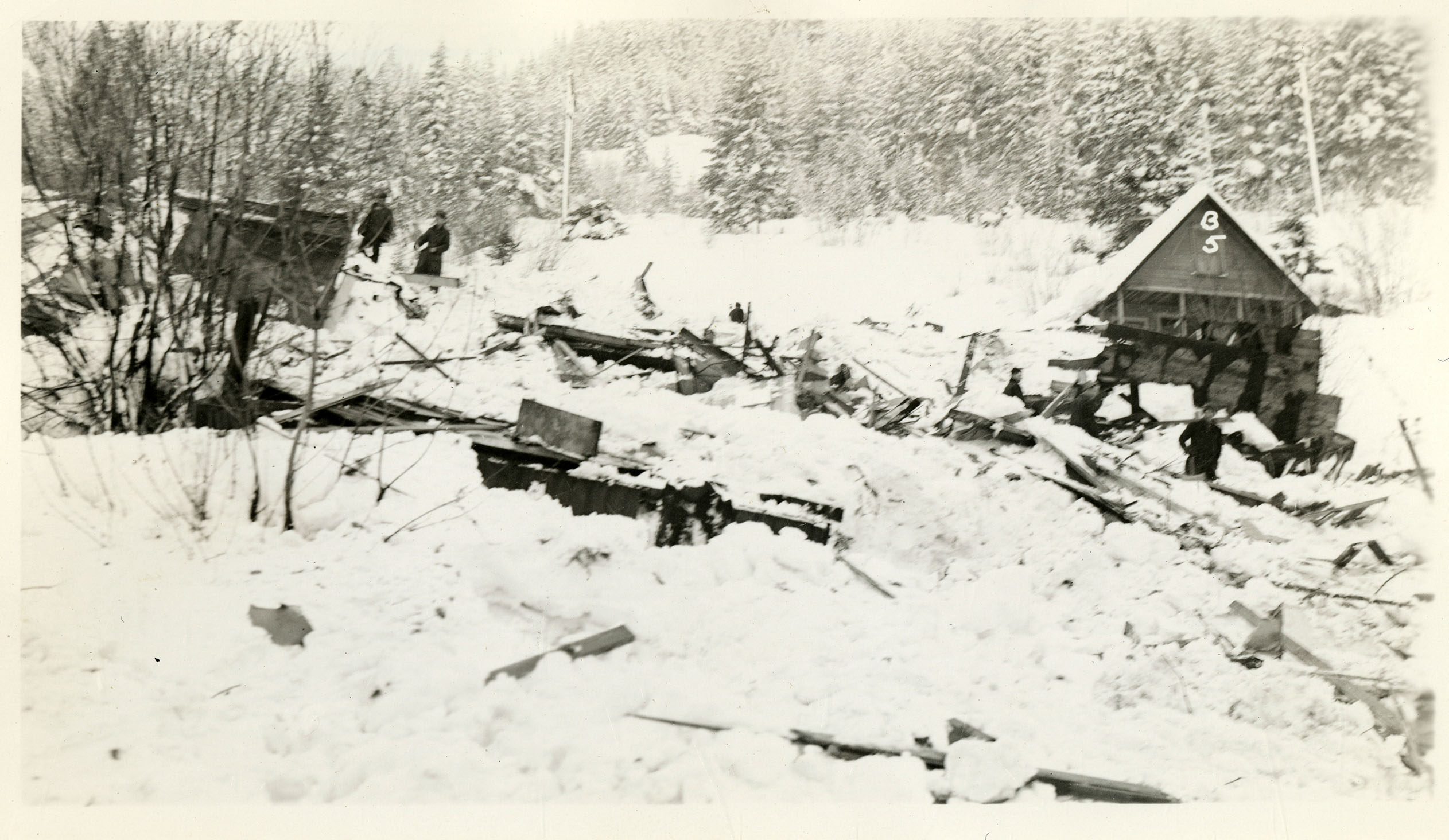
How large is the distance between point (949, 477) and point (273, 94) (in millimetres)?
3622

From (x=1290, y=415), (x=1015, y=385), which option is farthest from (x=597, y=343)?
(x=1290, y=415)

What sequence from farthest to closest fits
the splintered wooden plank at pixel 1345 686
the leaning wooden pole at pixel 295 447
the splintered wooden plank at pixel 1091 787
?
the splintered wooden plank at pixel 1345 686 < the leaning wooden pole at pixel 295 447 < the splintered wooden plank at pixel 1091 787

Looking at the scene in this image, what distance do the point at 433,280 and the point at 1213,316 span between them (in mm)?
→ 3835

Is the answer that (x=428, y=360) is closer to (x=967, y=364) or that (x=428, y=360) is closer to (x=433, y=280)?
(x=433, y=280)

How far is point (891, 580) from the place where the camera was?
10.5 feet

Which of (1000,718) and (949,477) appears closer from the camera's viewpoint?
(1000,718)

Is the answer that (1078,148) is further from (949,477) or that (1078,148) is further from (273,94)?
(273,94)

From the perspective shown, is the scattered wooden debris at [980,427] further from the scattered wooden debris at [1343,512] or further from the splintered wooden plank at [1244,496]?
the scattered wooden debris at [1343,512]

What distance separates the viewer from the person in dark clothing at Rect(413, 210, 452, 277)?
3449 millimetres

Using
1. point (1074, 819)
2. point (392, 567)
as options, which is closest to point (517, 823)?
point (392, 567)

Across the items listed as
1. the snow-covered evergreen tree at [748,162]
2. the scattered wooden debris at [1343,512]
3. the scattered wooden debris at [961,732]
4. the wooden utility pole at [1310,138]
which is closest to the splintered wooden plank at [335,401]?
the snow-covered evergreen tree at [748,162]

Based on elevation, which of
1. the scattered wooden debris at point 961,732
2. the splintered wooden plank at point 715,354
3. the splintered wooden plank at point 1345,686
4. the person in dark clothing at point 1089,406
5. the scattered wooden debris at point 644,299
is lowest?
the scattered wooden debris at point 961,732

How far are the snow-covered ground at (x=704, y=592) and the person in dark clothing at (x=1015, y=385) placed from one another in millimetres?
55

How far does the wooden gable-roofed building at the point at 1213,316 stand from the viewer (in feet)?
11.5
